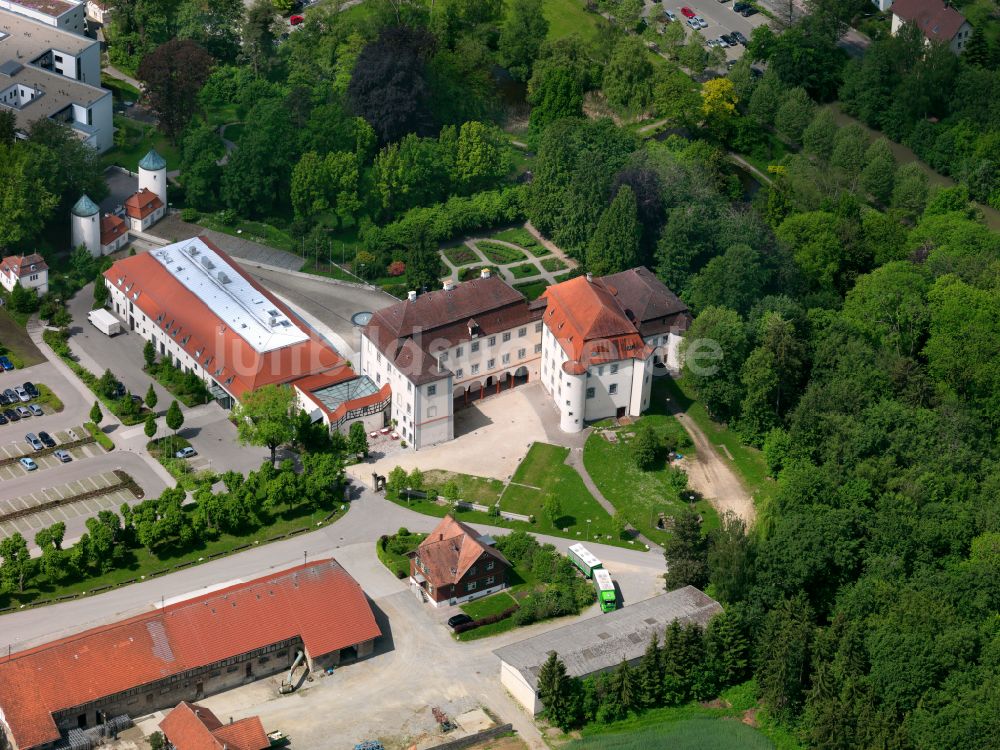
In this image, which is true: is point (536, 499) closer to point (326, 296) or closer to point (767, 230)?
point (326, 296)

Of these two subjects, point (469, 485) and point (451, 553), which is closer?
point (451, 553)

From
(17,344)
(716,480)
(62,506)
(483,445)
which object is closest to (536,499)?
(483,445)

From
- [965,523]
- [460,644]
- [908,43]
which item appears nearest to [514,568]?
[460,644]

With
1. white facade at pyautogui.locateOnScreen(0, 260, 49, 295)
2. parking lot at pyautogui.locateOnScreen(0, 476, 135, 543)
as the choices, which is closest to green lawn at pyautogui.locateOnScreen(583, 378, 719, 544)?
parking lot at pyautogui.locateOnScreen(0, 476, 135, 543)

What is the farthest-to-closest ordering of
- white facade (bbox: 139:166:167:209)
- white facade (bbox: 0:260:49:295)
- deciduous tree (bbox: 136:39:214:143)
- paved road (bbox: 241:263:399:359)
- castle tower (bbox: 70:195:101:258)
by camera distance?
deciduous tree (bbox: 136:39:214:143)
white facade (bbox: 139:166:167:209)
castle tower (bbox: 70:195:101:258)
paved road (bbox: 241:263:399:359)
white facade (bbox: 0:260:49:295)

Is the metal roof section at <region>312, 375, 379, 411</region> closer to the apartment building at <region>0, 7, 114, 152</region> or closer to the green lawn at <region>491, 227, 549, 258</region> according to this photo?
the green lawn at <region>491, 227, 549, 258</region>

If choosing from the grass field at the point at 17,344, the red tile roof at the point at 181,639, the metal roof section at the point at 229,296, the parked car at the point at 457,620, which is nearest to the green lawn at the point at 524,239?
the metal roof section at the point at 229,296

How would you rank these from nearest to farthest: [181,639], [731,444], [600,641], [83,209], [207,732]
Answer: [207,732]
[181,639]
[600,641]
[731,444]
[83,209]
